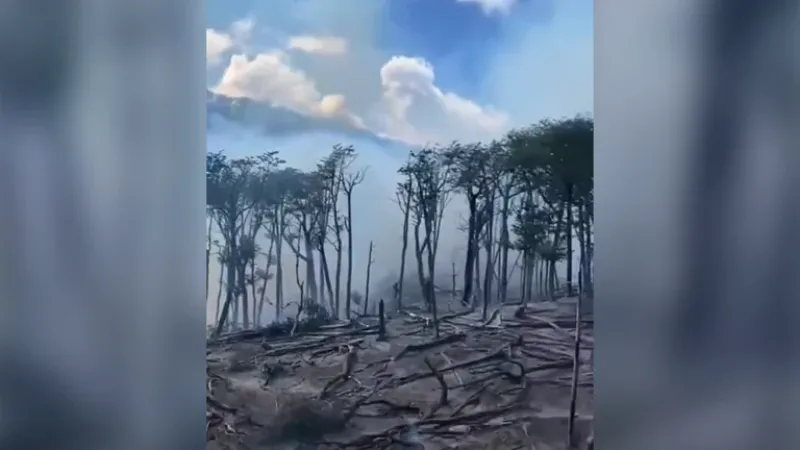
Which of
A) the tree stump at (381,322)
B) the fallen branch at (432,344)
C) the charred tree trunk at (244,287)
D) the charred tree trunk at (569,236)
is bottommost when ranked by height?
the fallen branch at (432,344)

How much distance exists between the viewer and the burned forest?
1.30 metres

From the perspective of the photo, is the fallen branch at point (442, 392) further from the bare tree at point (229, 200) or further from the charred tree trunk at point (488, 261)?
the bare tree at point (229, 200)

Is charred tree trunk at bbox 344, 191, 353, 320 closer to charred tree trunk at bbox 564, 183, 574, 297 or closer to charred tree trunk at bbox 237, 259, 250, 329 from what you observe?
charred tree trunk at bbox 237, 259, 250, 329

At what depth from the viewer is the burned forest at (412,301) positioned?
4.28 feet

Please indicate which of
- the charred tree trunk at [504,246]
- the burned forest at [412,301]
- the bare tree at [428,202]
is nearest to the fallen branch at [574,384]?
the burned forest at [412,301]

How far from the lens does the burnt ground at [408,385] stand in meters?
1.31

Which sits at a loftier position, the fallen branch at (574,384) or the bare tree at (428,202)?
the bare tree at (428,202)

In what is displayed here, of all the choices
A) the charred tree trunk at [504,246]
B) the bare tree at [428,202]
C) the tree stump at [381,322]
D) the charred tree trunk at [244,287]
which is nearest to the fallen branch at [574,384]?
the charred tree trunk at [504,246]

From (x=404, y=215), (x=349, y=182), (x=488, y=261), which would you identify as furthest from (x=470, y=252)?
(x=349, y=182)

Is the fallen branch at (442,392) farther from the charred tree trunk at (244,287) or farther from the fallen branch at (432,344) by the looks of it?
the charred tree trunk at (244,287)

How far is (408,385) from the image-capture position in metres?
1.33

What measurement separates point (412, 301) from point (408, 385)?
0.17 meters
